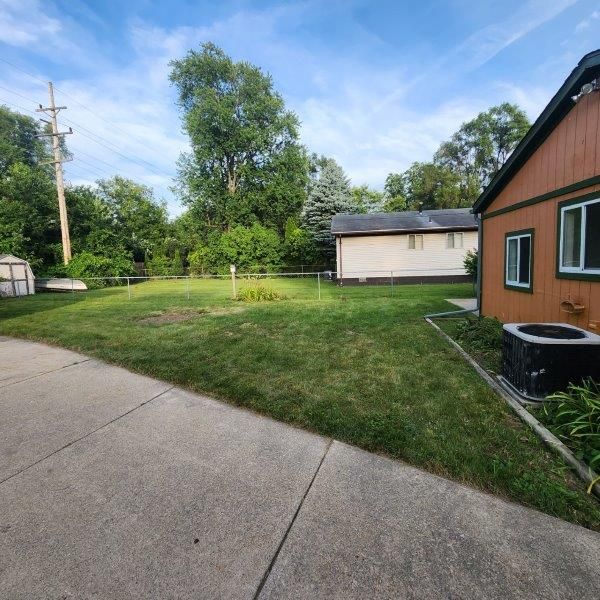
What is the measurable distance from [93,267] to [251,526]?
20.6m

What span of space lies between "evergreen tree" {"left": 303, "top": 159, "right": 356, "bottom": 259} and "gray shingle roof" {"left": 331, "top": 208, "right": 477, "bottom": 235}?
479 cm

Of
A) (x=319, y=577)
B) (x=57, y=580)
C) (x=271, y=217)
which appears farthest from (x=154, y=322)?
(x=271, y=217)

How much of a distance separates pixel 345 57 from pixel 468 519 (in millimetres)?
13285

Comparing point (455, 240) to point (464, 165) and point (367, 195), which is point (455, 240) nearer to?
point (367, 195)

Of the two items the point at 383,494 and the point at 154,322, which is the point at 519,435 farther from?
the point at 154,322

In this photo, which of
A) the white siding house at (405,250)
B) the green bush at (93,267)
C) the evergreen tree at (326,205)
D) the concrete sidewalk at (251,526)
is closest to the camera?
the concrete sidewalk at (251,526)

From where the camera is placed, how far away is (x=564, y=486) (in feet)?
7.50

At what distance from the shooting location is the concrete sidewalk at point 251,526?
1.62 m

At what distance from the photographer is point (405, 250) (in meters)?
17.8

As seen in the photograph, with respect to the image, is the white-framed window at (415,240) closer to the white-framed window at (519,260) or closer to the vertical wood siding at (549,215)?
the vertical wood siding at (549,215)

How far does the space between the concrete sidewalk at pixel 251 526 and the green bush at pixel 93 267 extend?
17.3 meters

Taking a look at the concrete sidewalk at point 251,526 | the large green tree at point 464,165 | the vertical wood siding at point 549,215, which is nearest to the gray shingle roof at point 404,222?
the vertical wood siding at point 549,215

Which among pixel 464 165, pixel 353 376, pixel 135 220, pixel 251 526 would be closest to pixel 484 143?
pixel 464 165

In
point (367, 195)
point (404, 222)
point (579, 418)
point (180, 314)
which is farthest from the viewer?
point (367, 195)
